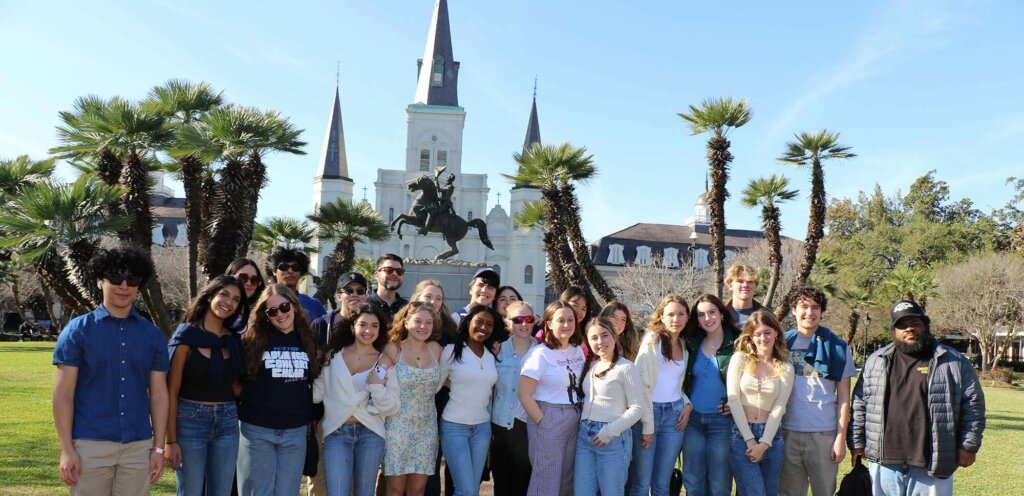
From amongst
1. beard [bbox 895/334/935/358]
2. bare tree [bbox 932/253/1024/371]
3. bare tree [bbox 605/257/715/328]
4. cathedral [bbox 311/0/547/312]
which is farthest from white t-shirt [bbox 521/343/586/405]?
cathedral [bbox 311/0/547/312]

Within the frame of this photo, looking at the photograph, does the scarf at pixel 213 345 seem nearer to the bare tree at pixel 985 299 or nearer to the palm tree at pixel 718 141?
the palm tree at pixel 718 141

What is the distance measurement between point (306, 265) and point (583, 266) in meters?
10.5

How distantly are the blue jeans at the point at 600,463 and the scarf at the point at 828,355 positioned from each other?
5.36 ft

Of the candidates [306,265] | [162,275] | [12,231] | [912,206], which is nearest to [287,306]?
[306,265]

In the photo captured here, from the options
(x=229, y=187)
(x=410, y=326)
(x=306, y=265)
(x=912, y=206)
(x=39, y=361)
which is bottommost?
(x=39, y=361)

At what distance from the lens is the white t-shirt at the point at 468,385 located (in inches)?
230

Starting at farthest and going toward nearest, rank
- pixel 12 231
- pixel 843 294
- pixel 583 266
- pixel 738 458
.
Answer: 1. pixel 843 294
2. pixel 583 266
3. pixel 12 231
4. pixel 738 458

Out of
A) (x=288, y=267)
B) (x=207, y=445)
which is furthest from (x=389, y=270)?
(x=207, y=445)

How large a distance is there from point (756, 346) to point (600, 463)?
1552 millimetres

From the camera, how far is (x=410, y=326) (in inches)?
227

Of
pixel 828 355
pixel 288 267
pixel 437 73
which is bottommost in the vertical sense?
pixel 828 355

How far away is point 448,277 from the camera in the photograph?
17.2 meters

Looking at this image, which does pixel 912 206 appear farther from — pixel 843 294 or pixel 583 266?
pixel 583 266

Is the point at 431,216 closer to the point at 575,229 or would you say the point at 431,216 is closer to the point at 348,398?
the point at 575,229
